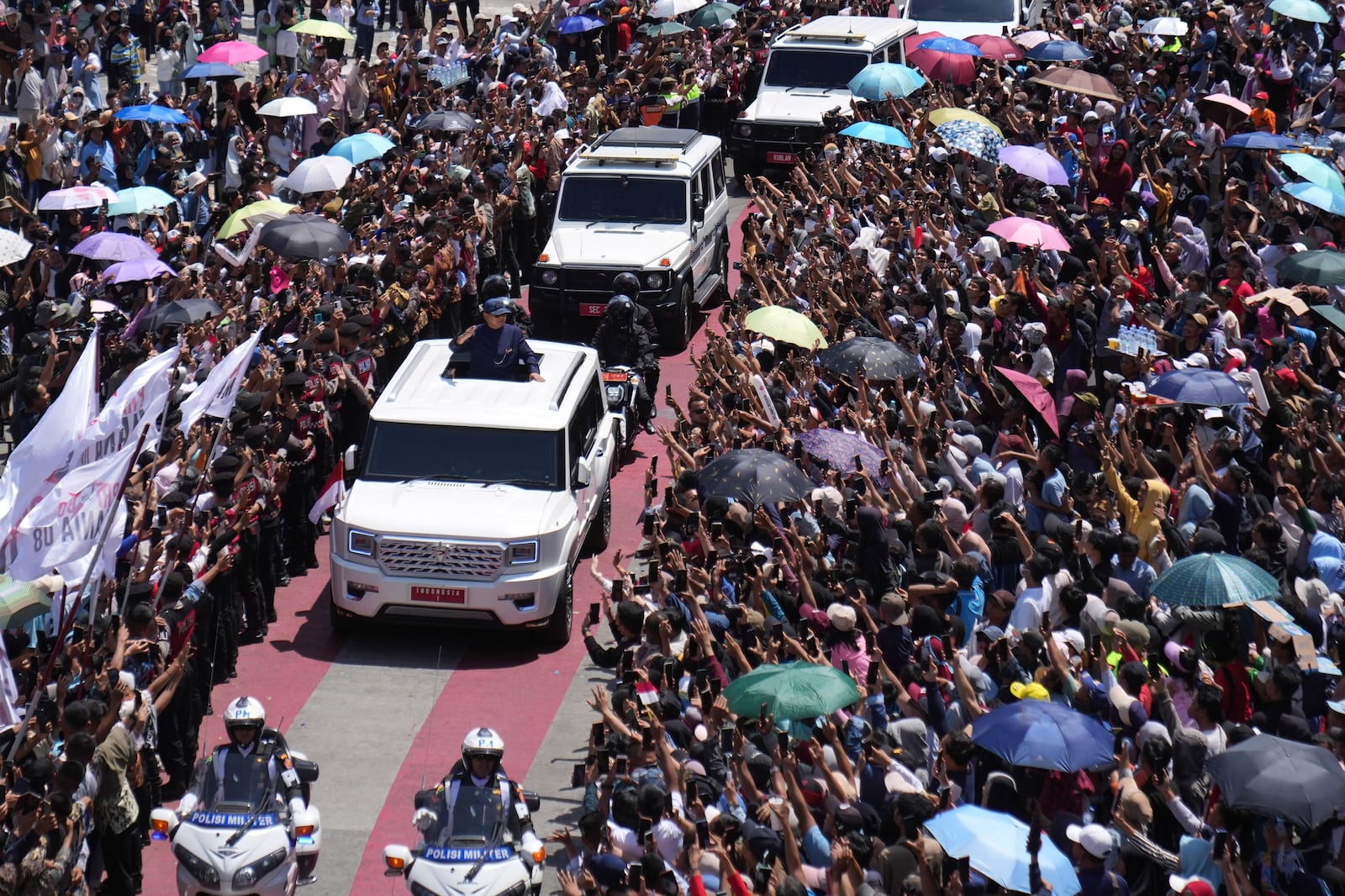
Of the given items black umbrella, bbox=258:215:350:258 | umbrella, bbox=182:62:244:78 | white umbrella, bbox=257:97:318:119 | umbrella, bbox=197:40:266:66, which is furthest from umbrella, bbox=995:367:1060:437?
umbrella, bbox=197:40:266:66

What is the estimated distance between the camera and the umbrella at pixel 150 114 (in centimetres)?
2325

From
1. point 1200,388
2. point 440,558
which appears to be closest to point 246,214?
point 440,558

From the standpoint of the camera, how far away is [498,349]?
16.6 m

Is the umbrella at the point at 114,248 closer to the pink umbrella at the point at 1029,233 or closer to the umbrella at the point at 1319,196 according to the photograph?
the pink umbrella at the point at 1029,233

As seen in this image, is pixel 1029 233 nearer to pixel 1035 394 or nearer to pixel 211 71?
pixel 1035 394

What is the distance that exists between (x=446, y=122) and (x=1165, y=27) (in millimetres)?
9915

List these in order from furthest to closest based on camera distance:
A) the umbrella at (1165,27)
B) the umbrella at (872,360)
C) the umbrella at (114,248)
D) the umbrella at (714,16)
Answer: the umbrella at (714,16), the umbrella at (1165,27), the umbrella at (114,248), the umbrella at (872,360)

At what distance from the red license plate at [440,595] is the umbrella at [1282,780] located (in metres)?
7.06

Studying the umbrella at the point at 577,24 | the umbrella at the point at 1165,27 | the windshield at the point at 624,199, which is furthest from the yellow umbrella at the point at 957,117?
the umbrella at the point at 577,24

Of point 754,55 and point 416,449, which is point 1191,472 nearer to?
point 416,449

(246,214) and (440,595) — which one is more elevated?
(246,214)

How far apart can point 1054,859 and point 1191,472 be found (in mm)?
4988

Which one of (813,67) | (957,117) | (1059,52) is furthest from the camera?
(813,67)

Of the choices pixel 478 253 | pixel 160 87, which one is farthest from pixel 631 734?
pixel 160 87
